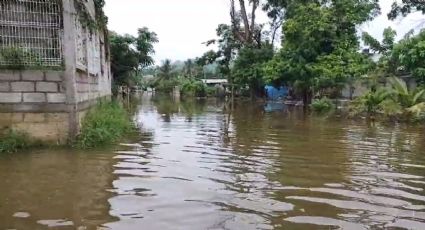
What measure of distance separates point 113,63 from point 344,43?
16771 millimetres

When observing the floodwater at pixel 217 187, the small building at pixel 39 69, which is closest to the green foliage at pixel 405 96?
the floodwater at pixel 217 187

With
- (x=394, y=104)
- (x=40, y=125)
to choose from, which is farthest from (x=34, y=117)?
(x=394, y=104)

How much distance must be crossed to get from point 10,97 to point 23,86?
12.3 inches

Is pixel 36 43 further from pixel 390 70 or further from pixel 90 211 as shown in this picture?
pixel 390 70

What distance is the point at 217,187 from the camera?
605cm

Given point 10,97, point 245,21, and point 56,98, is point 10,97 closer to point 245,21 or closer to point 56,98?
point 56,98

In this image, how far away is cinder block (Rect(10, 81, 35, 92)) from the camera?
8.64 metres

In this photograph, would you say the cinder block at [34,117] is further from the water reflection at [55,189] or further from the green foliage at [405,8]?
the green foliage at [405,8]

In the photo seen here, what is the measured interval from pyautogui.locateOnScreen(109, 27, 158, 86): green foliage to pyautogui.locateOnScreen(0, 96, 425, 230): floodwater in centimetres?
2387

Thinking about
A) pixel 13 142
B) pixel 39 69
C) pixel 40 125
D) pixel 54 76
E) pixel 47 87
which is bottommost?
pixel 13 142

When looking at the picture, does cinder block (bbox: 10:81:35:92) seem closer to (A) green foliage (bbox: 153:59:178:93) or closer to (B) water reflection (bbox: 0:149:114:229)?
(B) water reflection (bbox: 0:149:114:229)

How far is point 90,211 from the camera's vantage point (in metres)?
4.79

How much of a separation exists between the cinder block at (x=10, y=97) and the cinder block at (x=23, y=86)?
3.8 inches

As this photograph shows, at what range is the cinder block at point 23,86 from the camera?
8.64 metres
